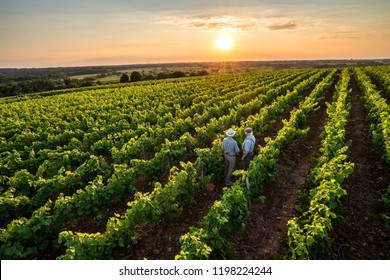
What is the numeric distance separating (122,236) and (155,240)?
0.97 metres

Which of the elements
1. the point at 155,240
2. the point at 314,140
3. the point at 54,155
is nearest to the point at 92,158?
the point at 54,155

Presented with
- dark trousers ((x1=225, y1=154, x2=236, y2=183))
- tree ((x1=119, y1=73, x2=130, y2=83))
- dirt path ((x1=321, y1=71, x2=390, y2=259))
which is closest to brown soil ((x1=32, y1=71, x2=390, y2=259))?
dirt path ((x1=321, y1=71, x2=390, y2=259))

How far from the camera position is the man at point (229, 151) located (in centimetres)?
833

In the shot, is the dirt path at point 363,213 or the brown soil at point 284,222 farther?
the brown soil at point 284,222

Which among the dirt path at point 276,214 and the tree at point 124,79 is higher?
the tree at point 124,79

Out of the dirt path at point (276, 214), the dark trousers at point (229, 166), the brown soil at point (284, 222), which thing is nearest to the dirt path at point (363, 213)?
the brown soil at point (284, 222)

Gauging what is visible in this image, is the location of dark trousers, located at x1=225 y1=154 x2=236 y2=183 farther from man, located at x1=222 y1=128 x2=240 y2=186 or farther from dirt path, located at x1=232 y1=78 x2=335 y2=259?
dirt path, located at x1=232 y1=78 x2=335 y2=259

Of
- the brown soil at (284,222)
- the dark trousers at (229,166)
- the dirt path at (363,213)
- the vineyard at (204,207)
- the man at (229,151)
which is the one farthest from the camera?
the dark trousers at (229,166)

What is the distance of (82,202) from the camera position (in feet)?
23.4

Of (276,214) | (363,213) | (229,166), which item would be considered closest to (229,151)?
(229,166)

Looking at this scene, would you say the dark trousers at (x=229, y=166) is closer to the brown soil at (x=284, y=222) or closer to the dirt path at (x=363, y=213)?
the brown soil at (x=284, y=222)

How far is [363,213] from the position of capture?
7.20 meters

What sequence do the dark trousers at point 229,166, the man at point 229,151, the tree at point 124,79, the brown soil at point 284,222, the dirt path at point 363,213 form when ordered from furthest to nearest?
1. the tree at point 124,79
2. the dark trousers at point 229,166
3. the man at point 229,151
4. the brown soil at point 284,222
5. the dirt path at point 363,213

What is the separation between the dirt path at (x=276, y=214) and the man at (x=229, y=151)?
123 cm
